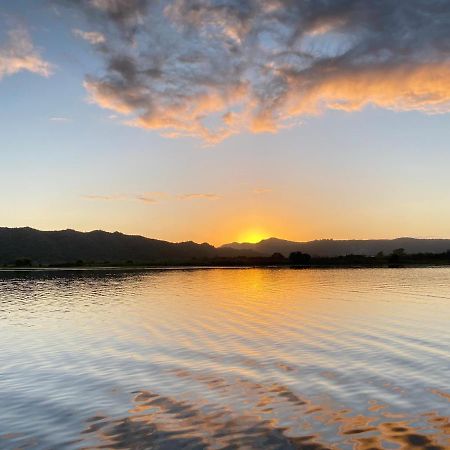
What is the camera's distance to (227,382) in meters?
21.1

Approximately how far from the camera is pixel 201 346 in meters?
30.1

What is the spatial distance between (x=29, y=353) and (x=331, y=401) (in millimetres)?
20050

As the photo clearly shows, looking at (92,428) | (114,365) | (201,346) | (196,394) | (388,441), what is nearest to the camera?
(388,441)

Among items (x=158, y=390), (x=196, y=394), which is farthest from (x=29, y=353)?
(x=196, y=394)

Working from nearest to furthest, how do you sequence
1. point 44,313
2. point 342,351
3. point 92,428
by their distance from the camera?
1. point 92,428
2. point 342,351
3. point 44,313

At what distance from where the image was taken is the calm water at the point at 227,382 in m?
14.5

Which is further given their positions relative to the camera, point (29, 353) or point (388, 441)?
point (29, 353)

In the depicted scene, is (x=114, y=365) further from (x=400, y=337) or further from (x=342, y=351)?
(x=400, y=337)

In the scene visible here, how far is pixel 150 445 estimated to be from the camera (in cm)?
1371

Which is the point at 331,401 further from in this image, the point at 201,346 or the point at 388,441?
the point at 201,346

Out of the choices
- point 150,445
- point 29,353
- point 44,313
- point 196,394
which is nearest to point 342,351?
point 196,394

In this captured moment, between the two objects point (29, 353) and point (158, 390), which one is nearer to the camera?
point (158, 390)

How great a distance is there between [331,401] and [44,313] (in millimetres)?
40470

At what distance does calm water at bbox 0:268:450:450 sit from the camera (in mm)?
14523
